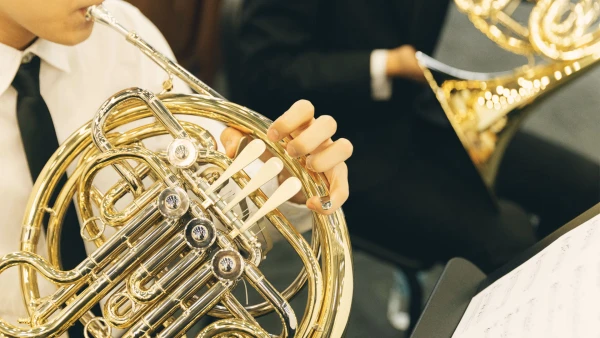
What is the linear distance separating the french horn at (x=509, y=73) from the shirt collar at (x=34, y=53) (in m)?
0.53

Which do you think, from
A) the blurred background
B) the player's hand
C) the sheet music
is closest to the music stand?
the sheet music

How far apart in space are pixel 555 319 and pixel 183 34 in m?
1.28

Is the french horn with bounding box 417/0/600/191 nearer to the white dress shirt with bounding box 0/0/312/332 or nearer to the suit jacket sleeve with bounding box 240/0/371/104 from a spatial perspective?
the suit jacket sleeve with bounding box 240/0/371/104

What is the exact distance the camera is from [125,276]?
0.56m

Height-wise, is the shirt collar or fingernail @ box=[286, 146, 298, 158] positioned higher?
the shirt collar

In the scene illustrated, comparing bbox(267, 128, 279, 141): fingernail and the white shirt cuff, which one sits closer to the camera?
bbox(267, 128, 279, 141): fingernail

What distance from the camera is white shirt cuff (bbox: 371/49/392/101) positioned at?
987 millimetres

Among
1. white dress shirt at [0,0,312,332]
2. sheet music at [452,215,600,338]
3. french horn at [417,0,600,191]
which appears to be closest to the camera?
sheet music at [452,215,600,338]

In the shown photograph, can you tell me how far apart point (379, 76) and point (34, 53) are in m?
0.56

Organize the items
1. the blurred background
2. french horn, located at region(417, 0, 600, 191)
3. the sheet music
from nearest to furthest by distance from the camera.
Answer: the sheet music → french horn, located at region(417, 0, 600, 191) → the blurred background

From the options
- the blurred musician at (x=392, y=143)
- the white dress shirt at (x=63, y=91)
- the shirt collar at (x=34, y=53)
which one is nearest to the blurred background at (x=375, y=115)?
the blurred musician at (x=392, y=143)

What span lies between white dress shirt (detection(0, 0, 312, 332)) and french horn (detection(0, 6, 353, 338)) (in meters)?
0.09

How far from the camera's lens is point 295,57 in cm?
100

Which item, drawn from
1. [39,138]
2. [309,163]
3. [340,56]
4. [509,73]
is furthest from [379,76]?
[39,138]
